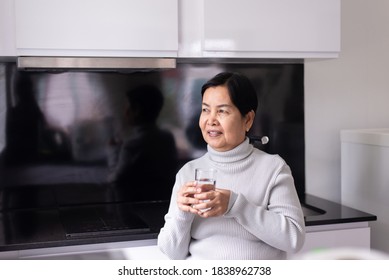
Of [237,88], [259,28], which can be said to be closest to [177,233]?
Result: [237,88]

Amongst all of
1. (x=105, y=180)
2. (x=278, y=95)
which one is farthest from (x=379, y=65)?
(x=105, y=180)

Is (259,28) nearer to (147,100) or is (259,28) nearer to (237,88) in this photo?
(147,100)

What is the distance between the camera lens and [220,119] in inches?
50.5

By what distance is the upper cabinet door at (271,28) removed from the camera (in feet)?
6.44

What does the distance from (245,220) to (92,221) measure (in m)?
0.87

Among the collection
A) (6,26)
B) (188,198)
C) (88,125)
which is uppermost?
(6,26)

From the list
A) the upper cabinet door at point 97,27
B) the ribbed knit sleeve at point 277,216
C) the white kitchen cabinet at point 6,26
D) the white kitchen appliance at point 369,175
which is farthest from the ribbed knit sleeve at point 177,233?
the white kitchen appliance at point 369,175

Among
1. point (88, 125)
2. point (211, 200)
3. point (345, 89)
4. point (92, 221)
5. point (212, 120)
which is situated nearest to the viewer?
point (211, 200)

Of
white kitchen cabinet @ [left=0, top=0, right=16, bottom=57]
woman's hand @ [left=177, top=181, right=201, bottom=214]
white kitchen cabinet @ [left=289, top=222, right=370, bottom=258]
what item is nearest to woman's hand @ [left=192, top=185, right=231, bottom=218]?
woman's hand @ [left=177, top=181, right=201, bottom=214]

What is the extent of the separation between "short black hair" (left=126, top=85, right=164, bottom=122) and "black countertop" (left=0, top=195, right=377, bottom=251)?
1.18 feet

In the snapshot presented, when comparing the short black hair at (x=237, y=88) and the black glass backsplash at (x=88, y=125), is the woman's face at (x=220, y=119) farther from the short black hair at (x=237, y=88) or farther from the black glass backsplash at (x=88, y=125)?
the black glass backsplash at (x=88, y=125)

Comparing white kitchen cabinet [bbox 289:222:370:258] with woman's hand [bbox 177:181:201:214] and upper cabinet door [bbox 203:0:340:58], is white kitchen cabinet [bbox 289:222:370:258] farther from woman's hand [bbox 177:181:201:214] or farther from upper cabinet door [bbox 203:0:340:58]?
woman's hand [bbox 177:181:201:214]
